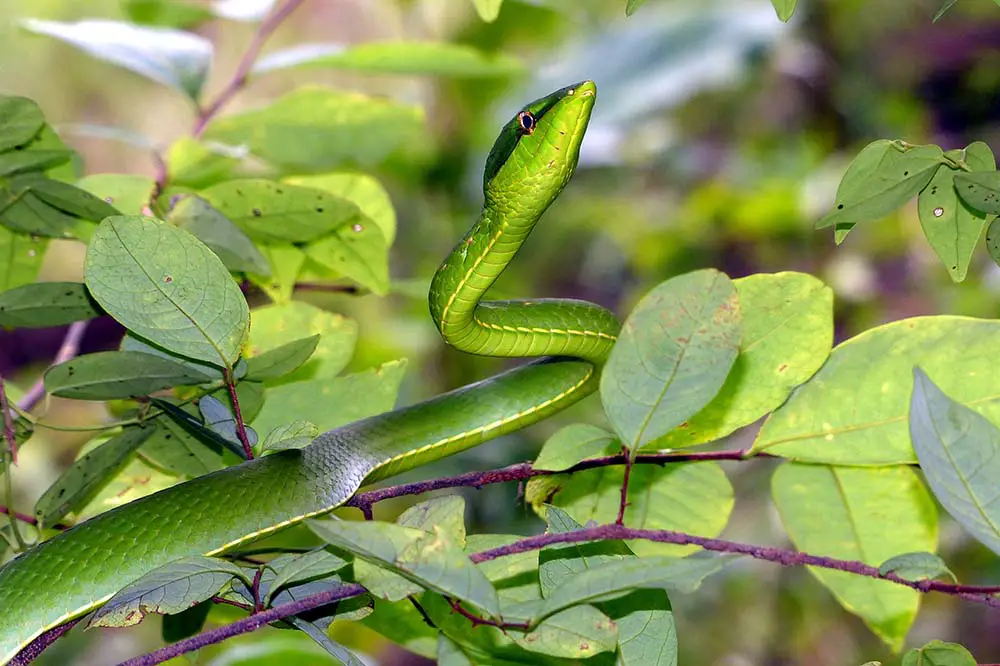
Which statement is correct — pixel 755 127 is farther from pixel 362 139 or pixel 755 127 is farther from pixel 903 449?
pixel 903 449

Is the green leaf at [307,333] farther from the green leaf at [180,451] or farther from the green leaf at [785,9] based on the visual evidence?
the green leaf at [785,9]

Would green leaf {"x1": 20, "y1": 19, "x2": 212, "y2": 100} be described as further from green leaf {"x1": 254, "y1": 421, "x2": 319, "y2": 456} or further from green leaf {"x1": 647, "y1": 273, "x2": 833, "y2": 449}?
green leaf {"x1": 647, "y1": 273, "x2": 833, "y2": 449}

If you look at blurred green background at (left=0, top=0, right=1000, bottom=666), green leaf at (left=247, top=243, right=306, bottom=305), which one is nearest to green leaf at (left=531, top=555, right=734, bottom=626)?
green leaf at (left=247, top=243, right=306, bottom=305)

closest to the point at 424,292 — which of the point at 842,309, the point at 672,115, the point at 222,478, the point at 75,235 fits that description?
the point at 75,235

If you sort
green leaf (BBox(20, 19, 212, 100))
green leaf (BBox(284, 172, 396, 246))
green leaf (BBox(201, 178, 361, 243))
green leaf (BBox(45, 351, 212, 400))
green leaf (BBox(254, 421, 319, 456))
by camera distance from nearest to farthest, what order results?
green leaf (BBox(254, 421, 319, 456)) → green leaf (BBox(45, 351, 212, 400)) → green leaf (BBox(201, 178, 361, 243)) → green leaf (BBox(284, 172, 396, 246)) → green leaf (BBox(20, 19, 212, 100))

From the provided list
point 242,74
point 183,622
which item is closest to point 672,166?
point 242,74

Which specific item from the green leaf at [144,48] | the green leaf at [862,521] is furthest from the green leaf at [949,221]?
the green leaf at [144,48]
